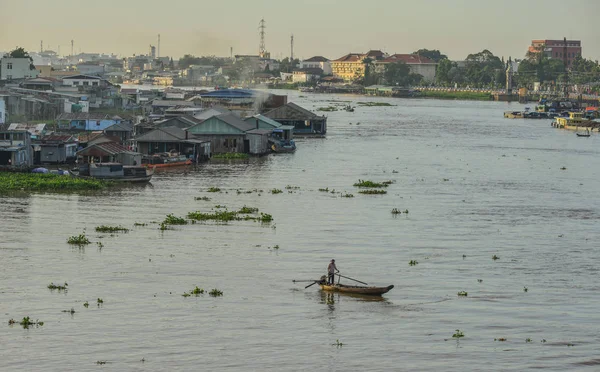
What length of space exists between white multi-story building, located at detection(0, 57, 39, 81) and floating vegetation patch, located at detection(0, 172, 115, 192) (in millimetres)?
52711

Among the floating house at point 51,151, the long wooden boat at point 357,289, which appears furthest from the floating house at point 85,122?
the long wooden boat at point 357,289

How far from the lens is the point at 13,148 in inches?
1800

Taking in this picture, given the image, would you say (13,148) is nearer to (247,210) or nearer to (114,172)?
(114,172)

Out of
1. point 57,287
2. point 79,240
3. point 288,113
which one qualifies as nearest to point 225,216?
point 79,240

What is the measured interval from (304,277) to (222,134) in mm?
34653

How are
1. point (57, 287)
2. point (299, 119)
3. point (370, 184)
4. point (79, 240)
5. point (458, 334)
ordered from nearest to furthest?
point (458, 334)
point (57, 287)
point (79, 240)
point (370, 184)
point (299, 119)

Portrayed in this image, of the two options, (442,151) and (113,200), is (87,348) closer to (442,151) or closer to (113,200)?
(113,200)

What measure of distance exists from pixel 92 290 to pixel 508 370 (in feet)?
35.0

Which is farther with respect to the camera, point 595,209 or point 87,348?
point 595,209

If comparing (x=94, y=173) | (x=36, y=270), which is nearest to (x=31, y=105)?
(x=94, y=173)

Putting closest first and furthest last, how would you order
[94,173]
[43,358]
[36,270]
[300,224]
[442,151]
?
1. [43,358]
2. [36,270]
3. [300,224]
4. [94,173]
5. [442,151]

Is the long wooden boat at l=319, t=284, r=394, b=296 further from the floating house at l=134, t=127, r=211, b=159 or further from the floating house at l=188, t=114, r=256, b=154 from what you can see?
the floating house at l=188, t=114, r=256, b=154

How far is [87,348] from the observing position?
20609mm

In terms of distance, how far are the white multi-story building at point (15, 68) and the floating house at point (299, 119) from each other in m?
29.6
